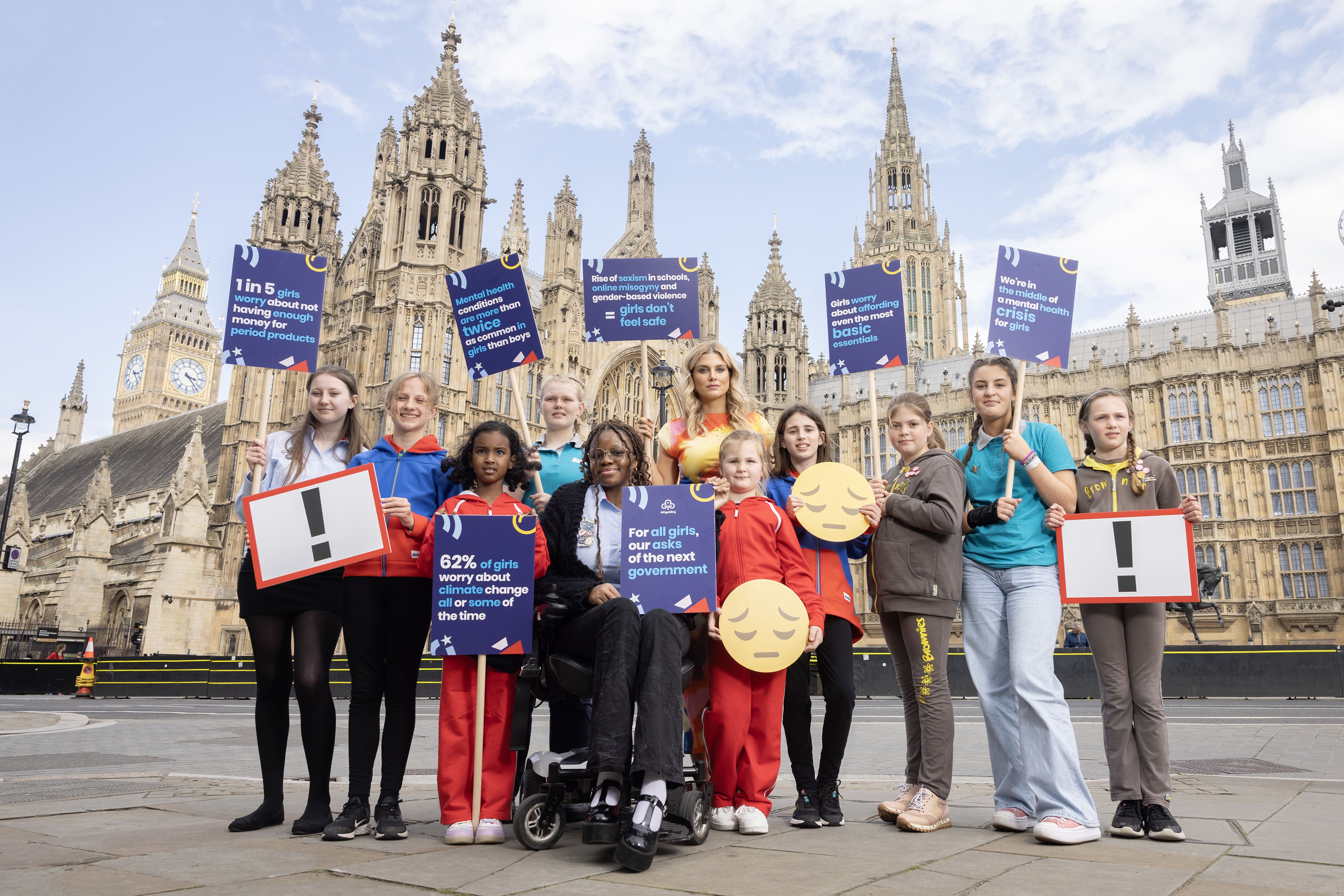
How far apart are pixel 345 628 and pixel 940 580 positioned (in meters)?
2.79

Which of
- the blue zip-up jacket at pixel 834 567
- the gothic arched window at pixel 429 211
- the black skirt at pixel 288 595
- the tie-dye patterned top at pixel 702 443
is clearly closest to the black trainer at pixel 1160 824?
the blue zip-up jacket at pixel 834 567

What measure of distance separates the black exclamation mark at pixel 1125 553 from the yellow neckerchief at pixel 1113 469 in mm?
133

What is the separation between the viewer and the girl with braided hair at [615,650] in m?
3.28

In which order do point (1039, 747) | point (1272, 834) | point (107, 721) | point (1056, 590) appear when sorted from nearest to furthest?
point (1272, 834) → point (1039, 747) → point (1056, 590) → point (107, 721)

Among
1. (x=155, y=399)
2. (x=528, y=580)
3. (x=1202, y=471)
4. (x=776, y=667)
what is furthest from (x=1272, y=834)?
(x=155, y=399)

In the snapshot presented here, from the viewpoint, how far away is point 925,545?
421cm

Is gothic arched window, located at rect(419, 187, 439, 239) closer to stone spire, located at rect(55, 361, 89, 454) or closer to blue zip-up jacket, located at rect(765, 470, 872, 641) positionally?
blue zip-up jacket, located at rect(765, 470, 872, 641)

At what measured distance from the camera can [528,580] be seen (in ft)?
12.7

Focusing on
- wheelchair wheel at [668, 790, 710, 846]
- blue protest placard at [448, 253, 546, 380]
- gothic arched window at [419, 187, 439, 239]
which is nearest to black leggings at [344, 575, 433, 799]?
wheelchair wheel at [668, 790, 710, 846]

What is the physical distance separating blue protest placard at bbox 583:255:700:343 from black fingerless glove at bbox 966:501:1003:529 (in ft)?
9.32

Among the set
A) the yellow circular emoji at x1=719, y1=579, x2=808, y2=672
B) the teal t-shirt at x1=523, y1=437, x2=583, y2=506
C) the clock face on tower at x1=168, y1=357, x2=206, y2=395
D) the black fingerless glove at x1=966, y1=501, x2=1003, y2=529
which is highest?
the clock face on tower at x1=168, y1=357, x2=206, y2=395

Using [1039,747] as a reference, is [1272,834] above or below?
below

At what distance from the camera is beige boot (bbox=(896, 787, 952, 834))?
373 cm

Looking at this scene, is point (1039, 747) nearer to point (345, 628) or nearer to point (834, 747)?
point (834, 747)
